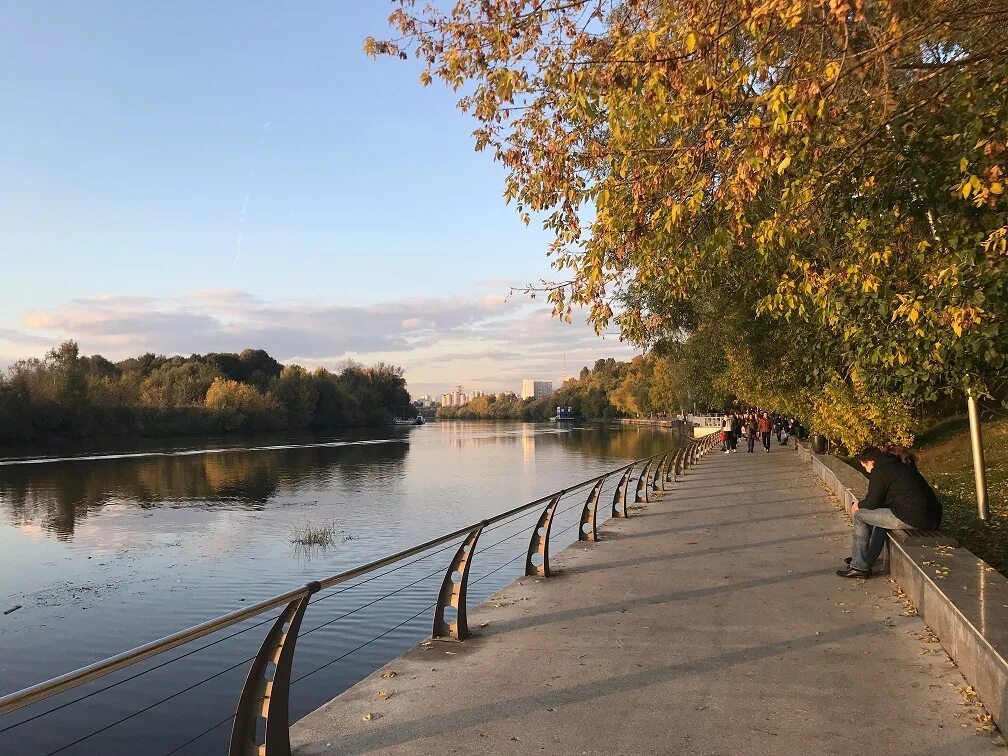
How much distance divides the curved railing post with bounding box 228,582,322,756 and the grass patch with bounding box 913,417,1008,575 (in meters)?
7.80

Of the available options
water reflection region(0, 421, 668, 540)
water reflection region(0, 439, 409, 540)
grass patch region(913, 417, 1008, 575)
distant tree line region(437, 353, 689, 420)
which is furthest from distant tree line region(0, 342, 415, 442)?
grass patch region(913, 417, 1008, 575)

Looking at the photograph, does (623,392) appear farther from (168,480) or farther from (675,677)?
(675,677)

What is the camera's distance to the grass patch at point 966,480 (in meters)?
10.2

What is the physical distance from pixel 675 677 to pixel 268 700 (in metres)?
2.77

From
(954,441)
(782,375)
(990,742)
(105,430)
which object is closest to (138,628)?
(990,742)

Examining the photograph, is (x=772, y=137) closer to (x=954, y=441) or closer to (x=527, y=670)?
(x=527, y=670)

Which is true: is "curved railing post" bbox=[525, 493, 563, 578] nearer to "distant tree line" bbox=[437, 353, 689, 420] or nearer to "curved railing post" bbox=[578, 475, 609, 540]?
"curved railing post" bbox=[578, 475, 609, 540]

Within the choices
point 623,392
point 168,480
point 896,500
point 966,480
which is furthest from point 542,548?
point 623,392

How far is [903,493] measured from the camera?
802 cm

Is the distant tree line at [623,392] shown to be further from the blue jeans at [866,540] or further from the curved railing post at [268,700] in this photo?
the curved railing post at [268,700]

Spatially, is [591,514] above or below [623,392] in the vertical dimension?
below

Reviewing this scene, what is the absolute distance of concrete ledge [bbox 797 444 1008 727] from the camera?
4.63 m

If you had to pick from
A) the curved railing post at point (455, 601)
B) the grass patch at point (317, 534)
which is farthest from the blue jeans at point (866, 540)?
the grass patch at point (317, 534)

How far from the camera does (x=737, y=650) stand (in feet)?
19.9
